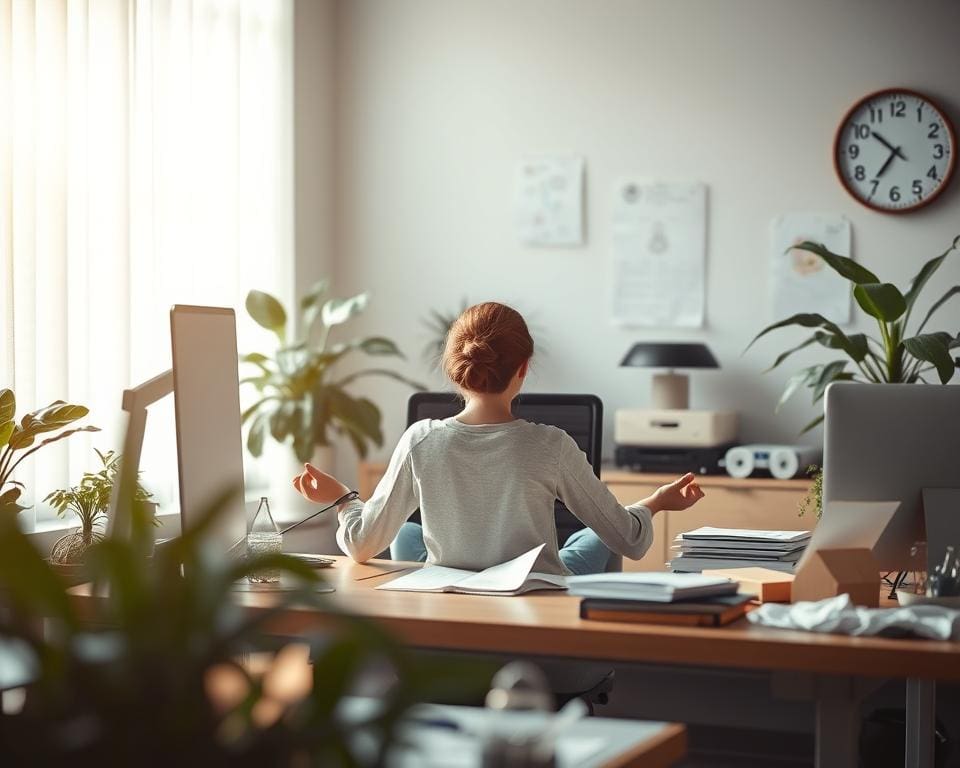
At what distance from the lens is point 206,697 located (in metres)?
0.88

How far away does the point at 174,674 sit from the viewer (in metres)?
0.88

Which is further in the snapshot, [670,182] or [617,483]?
[670,182]

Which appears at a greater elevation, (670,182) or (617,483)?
(670,182)

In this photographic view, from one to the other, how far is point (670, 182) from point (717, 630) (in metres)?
3.31

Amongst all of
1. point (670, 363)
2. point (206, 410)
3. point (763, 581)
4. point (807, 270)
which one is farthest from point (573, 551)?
point (807, 270)

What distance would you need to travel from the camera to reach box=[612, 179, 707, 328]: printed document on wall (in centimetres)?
493

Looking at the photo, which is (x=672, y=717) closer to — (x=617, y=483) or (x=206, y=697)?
(x=617, y=483)

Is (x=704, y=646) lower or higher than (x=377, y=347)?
lower

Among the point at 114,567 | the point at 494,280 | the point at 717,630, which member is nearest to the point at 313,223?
the point at 494,280

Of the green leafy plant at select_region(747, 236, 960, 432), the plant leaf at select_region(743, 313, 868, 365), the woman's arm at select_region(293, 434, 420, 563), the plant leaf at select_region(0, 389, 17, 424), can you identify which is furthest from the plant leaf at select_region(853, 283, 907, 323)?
the plant leaf at select_region(0, 389, 17, 424)

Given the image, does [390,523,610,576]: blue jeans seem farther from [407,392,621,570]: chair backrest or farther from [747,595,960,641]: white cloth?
[747,595,960,641]: white cloth

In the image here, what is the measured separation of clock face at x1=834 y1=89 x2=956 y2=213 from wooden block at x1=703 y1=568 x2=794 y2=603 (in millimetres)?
2673

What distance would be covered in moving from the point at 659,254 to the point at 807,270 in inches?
22.6

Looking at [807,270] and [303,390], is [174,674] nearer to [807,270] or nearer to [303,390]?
[303,390]
